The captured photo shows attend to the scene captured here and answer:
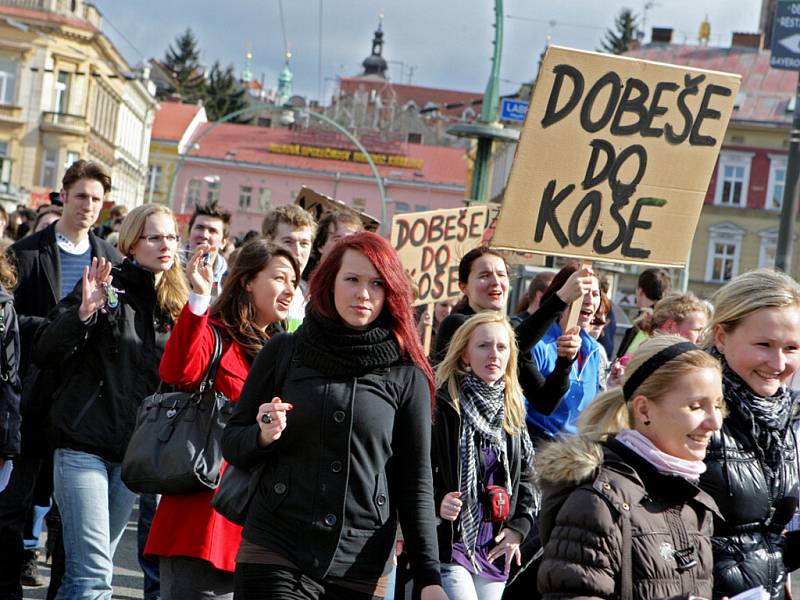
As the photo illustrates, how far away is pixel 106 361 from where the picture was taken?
5.96 meters

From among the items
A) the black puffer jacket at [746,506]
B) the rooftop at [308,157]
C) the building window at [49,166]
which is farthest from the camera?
the rooftop at [308,157]

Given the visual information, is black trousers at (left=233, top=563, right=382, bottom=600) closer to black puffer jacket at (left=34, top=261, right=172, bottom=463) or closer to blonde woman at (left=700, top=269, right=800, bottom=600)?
blonde woman at (left=700, top=269, right=800, bottom=600)

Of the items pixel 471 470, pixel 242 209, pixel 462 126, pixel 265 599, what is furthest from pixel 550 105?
pixel 242 209

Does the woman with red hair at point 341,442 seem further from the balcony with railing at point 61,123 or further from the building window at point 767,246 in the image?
the balcony with railing at point 61,123

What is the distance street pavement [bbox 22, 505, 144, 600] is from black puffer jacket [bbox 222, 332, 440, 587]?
3.67 meters

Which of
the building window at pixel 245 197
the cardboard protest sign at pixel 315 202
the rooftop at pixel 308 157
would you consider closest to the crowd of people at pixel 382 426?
the cardboard protest sign at pixel 315 202

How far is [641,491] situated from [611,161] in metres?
3.21

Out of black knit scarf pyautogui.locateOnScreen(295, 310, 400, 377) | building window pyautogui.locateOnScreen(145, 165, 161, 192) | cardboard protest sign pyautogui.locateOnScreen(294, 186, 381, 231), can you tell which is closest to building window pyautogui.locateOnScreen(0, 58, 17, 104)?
building window pyautogui.locateOnScreen(145, 165, 161, 192)

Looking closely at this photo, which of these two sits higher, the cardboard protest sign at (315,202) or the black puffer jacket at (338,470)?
the cardboard protest sign at (315,202)

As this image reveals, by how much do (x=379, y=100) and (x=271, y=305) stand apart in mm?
101601

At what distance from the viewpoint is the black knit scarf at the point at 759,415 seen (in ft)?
13.0

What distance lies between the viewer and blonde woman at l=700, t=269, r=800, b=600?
3.86m

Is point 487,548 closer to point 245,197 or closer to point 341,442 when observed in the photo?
point 341,442

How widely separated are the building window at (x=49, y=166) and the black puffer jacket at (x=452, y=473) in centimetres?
7112
